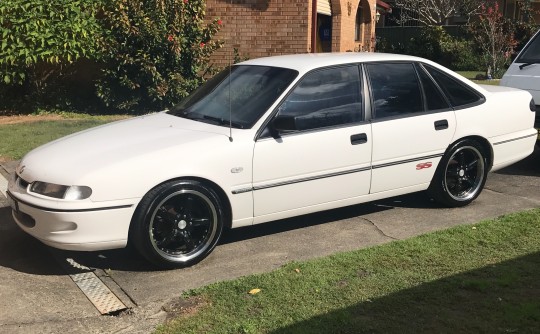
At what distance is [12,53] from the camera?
10.3m

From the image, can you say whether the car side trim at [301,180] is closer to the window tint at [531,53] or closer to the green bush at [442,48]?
the window tint at [531,53]

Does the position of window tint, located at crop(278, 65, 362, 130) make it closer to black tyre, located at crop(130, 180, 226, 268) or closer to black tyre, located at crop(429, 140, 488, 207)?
black tyre, located at crop(130, 180, 226, 268)

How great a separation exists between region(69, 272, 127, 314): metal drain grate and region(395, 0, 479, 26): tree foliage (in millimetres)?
27329

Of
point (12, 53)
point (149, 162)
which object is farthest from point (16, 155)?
point (149, 162)

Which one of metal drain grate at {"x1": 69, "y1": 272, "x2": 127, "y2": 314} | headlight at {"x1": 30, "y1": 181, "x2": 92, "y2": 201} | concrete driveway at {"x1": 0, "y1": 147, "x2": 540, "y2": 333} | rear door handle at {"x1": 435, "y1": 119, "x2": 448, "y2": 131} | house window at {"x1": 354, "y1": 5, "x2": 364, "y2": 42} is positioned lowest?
metal drain grate at {"x1": 69, "y1": 272, "x2": 127, "y2": 314}

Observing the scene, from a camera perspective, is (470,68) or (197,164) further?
(470,68)

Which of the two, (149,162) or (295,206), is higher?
(149,162)

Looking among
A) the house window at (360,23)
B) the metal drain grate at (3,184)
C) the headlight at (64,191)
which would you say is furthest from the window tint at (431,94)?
the house window at (360,23)

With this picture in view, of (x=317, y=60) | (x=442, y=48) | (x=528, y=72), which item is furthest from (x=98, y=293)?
(x=442, y=48)

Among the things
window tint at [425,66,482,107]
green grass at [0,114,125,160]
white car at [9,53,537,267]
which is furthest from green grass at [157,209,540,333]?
green grass at [0,114,125,160]

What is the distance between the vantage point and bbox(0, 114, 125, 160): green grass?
8381mm

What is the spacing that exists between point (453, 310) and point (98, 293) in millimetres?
2415

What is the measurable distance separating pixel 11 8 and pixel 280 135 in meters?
8.05

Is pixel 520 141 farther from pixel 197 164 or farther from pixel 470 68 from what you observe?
pixel 470 68
